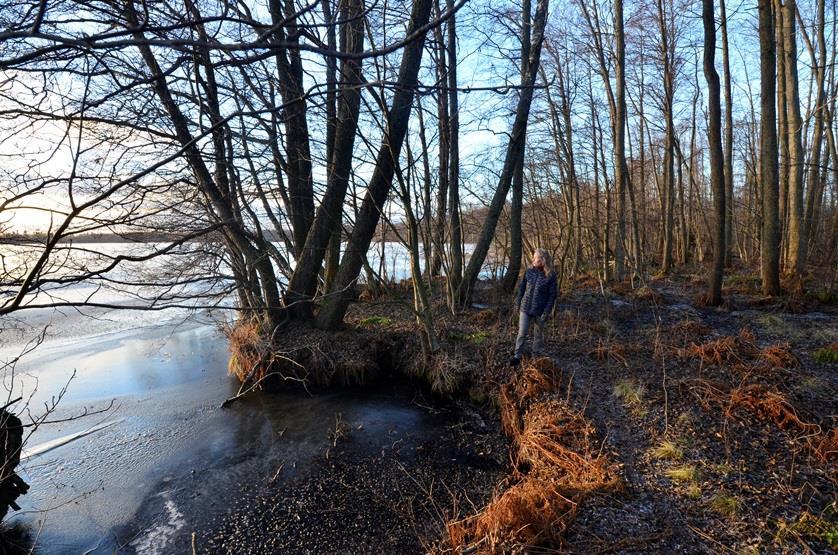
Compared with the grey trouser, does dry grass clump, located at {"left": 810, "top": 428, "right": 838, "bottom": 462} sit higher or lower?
lower

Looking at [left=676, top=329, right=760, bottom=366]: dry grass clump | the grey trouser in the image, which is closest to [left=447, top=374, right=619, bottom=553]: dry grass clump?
the grey trouser

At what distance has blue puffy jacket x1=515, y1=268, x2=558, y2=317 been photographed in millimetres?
6422

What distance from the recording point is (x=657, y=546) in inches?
118

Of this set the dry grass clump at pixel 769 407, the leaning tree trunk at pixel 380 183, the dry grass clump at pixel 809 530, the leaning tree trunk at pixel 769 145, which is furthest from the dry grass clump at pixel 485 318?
the leaning tree trunk at pixel 769 145

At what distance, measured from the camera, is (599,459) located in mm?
4055

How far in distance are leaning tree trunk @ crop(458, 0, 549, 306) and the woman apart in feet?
11.4

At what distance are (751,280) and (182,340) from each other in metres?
15.2

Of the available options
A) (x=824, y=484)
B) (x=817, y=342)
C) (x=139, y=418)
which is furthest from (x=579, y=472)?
(x=139, y=418)

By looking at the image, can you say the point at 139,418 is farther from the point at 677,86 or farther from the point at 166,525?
the point at 677,86

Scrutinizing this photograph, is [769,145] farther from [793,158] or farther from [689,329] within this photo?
[689,329]

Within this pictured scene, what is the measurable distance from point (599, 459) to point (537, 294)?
2.80 metres

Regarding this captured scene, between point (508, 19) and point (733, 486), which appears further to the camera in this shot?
point (508, 19)

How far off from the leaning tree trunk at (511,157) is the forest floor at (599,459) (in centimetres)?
253

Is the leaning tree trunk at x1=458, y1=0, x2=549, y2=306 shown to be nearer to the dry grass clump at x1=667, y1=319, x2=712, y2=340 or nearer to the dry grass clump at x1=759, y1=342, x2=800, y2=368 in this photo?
the dry grass clump at x1=667, y1=319, x2=712, y2=340
